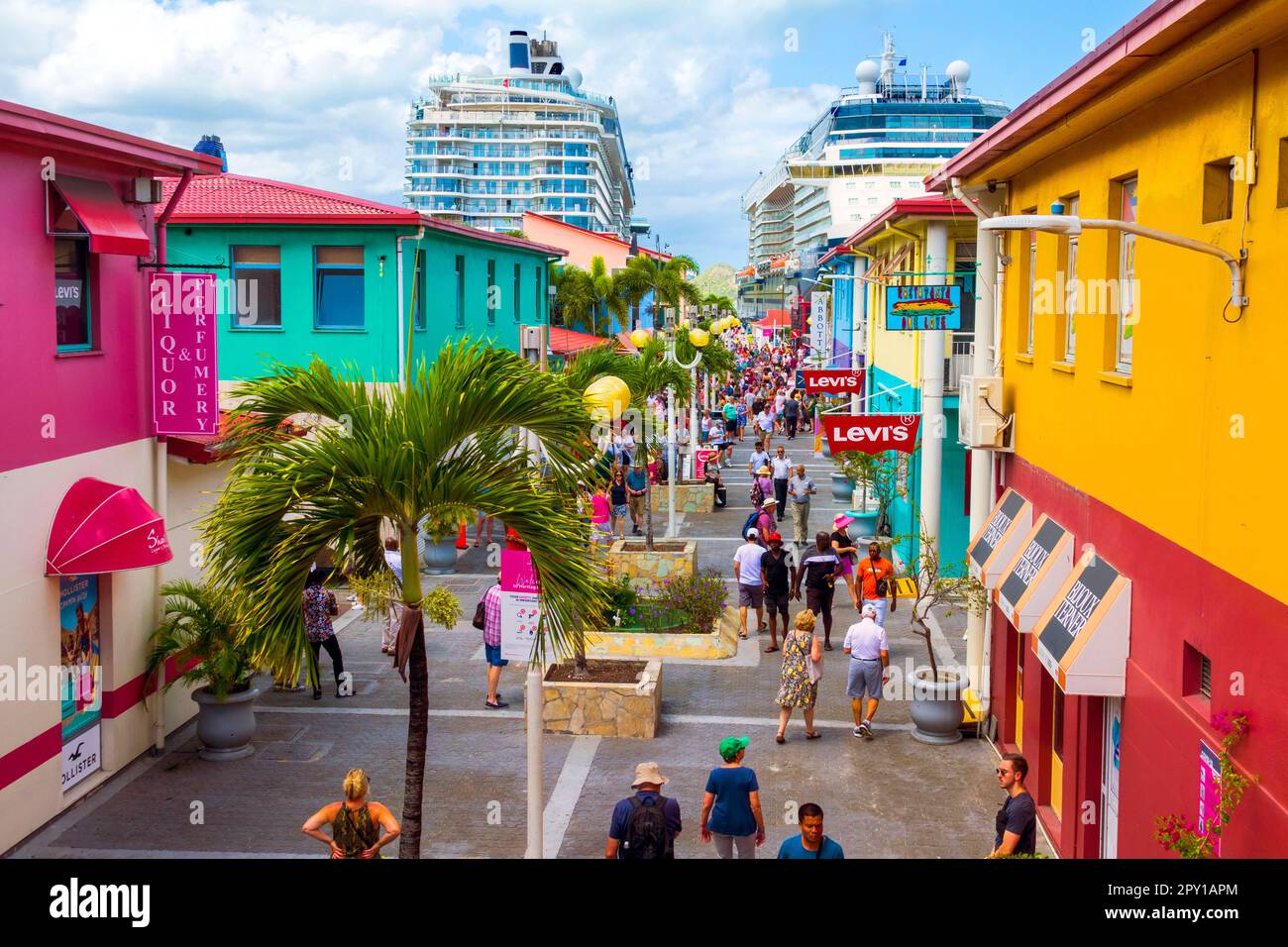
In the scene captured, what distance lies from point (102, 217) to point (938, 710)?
9230mm

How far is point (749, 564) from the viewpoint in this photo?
57.6ft

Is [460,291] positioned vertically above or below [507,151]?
below

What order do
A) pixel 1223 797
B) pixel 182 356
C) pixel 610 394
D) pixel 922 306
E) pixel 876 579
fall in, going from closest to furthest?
1. pixel 1223 797
2. pixel 182 356
3. pixel 876 579
4. pixel 922 306
5. pixel 610 394

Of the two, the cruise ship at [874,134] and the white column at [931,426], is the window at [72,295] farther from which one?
the cruise ship at [874,134]

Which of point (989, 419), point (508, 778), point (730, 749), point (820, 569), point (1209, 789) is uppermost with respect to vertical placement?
point (989, 419)

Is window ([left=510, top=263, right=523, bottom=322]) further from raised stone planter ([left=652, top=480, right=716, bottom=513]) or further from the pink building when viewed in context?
the pink building

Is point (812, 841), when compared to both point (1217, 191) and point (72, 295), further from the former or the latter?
point (72, 295)

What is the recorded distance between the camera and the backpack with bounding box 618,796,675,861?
8.31 metres

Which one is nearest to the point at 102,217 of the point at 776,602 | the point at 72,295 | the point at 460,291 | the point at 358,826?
the point at 72,295

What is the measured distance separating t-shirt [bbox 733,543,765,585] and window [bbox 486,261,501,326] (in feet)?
47.1

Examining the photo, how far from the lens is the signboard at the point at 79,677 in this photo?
455 inches

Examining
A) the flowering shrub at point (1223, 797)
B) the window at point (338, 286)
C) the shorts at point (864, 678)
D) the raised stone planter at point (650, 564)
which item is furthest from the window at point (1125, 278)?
the window at point (338, 286)
